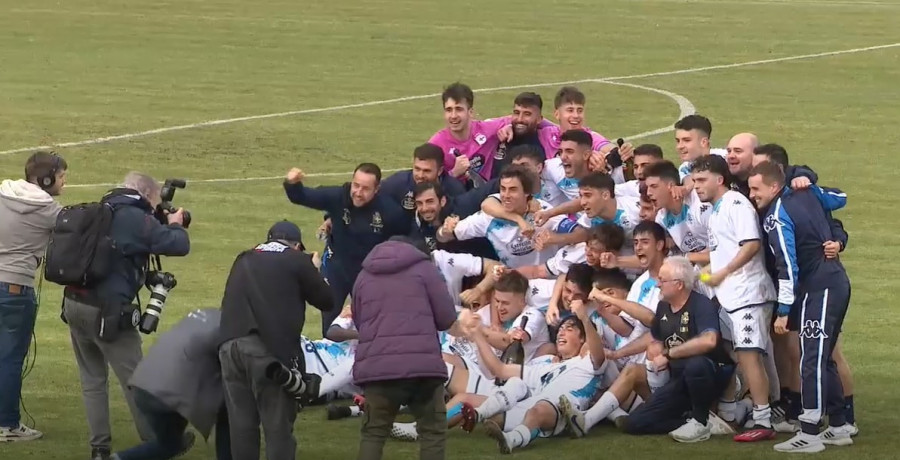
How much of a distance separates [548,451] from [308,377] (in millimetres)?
1956

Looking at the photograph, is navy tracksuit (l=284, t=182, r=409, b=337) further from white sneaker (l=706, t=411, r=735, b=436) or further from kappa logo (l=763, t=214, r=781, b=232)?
kappa logo (l=763, t=214, r=781, b=232)

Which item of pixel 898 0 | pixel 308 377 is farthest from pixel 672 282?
pixel 898 0

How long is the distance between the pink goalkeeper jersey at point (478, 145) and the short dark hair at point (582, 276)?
6.54 ft

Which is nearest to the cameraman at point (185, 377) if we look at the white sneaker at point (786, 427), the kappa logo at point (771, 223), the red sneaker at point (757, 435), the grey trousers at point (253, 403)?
the grey trousers at point (253, 403)

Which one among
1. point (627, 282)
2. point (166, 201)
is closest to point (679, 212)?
point (627, 282)

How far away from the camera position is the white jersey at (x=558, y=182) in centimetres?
Result: 1352

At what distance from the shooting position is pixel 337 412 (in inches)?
488

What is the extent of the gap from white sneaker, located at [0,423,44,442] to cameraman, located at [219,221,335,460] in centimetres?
213

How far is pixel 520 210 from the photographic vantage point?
42.2 feet

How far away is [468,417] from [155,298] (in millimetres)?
2299

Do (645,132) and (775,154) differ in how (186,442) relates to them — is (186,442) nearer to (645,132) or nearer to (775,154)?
(775,154)

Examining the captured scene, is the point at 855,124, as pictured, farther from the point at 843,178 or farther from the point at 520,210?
the point at 520,210

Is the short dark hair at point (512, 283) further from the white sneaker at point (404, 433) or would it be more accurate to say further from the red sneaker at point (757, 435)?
the red sneaker at point (757, 435)

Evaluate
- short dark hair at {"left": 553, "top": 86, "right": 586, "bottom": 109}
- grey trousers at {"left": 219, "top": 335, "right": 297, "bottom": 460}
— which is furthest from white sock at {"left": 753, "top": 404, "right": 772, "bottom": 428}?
short dark hair at {"left": 553, "top": 86, "right": 586, "bottom": 109}
